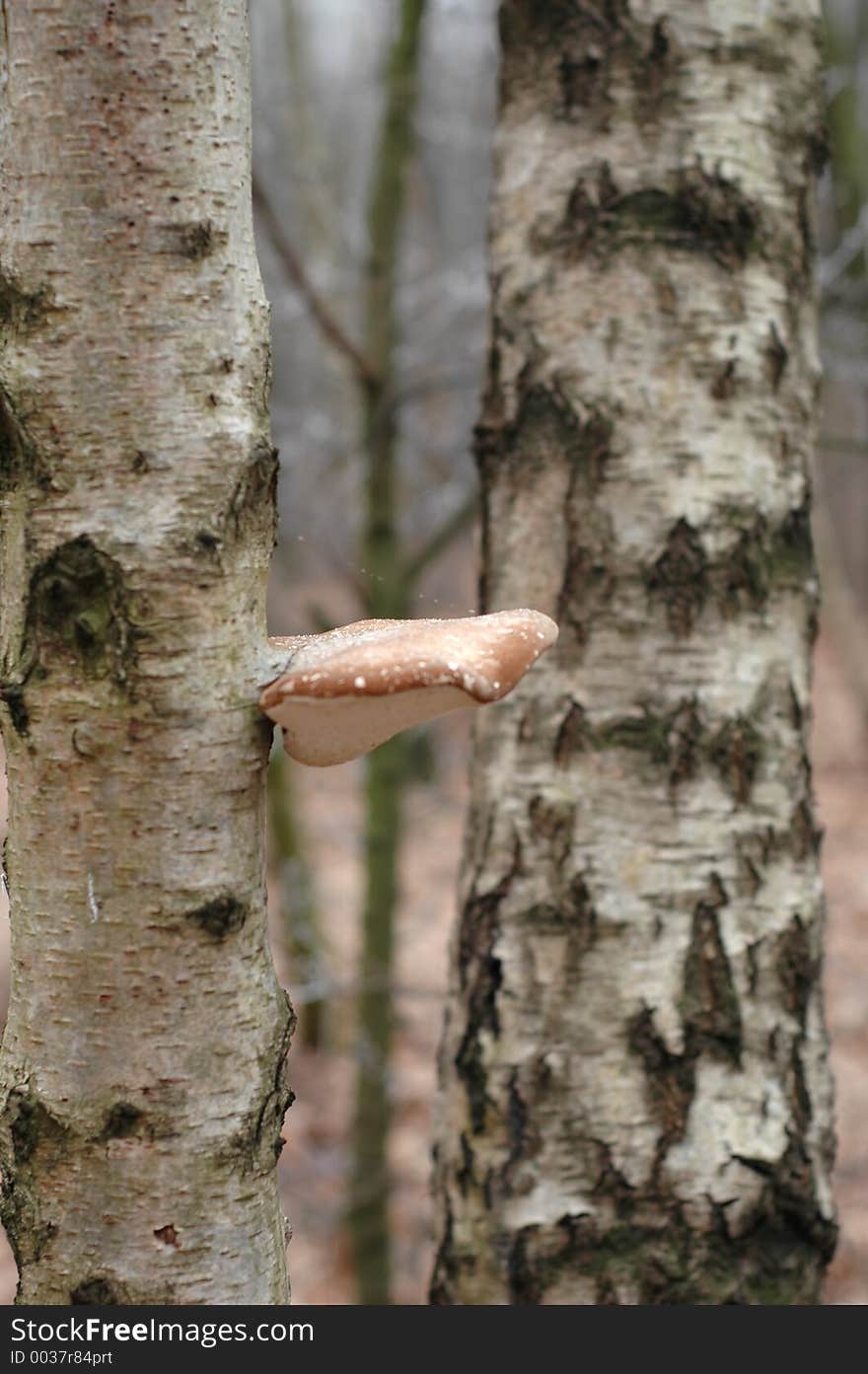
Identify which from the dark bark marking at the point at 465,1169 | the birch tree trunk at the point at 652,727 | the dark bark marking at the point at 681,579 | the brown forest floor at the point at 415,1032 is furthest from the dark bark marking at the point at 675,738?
the brown forest floor at the point at 415,1032

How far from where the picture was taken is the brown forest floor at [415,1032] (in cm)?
588

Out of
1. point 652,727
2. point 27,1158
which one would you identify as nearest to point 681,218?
point 652,727

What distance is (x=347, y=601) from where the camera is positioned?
744 inches

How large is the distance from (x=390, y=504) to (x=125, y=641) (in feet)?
14.0

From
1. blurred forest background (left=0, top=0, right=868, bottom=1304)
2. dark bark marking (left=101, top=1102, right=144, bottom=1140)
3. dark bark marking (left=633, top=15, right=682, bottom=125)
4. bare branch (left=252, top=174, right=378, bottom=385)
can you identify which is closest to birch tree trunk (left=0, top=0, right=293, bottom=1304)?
dark bark marking (left=101, top=1102, right=144, bottom=1140)

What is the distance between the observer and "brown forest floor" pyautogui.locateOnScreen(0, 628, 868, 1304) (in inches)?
232

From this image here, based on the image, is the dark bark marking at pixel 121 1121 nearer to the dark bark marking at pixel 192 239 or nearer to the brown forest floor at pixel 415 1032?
the dark bark marking at pixel 192 239

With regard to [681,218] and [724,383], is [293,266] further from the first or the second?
[724,383]

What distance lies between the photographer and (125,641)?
107 cm

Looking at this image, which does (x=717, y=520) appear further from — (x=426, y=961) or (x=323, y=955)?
(x=426, y=961)

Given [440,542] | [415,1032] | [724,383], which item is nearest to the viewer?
[724,383]

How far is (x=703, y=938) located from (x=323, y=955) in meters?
5.94

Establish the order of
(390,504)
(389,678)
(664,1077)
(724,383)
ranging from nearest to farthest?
(389,678) < (664,1077) < (724,383) < (390,504)

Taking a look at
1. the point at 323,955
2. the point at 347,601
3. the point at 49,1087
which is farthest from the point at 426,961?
the point at 347,601
